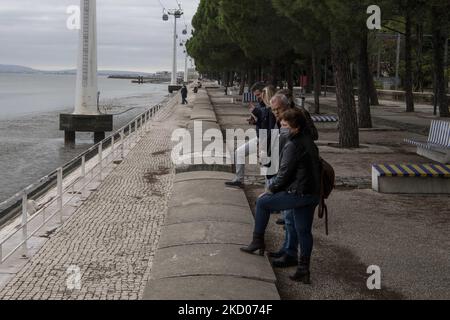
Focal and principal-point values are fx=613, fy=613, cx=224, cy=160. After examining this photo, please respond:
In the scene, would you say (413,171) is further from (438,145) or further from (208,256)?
(208,256)

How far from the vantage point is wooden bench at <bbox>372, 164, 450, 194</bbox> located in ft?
35.3

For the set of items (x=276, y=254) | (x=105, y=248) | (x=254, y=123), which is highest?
(x=254, y=123)

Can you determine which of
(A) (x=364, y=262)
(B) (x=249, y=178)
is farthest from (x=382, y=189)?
(A) (x=364, y=262)

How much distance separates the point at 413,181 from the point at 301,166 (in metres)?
5.78

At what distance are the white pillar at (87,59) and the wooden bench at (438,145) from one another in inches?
604

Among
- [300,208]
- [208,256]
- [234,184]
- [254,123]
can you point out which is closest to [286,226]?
[300,208]

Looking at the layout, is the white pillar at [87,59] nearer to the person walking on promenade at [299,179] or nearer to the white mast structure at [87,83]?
the white mast structure at [87,83]

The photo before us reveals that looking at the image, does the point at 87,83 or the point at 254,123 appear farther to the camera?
the point at 87,83

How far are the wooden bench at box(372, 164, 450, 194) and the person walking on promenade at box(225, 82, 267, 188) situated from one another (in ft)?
8.30


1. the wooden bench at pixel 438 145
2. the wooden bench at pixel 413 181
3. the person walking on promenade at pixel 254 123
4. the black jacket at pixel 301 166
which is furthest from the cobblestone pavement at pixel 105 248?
the wooden bench at pixel 438 145

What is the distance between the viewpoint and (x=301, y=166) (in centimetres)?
565

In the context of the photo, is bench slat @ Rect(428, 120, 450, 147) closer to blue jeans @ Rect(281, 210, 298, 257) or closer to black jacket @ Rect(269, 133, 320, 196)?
blue jeans @ Rect(281, 210, 298, 257)

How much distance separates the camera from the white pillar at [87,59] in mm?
25906
